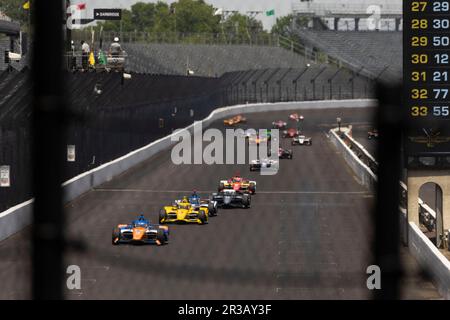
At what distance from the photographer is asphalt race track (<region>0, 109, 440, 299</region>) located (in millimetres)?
6105

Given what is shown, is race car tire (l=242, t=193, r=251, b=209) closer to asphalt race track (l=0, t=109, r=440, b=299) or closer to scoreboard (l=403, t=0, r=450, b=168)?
asphalt race track (l=0, t=109, r=440, b=299)

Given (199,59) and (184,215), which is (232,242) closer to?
(184,215)

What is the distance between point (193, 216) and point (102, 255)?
2703 centimetres

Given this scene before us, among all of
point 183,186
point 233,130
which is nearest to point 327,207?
point 183,186

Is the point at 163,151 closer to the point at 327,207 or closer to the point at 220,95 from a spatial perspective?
the point at 327,207

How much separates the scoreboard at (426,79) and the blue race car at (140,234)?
1065 centimetres

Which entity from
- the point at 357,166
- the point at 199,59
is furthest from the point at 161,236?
the point at 199,59

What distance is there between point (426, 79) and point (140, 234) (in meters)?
15.8

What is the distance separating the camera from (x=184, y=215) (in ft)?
104

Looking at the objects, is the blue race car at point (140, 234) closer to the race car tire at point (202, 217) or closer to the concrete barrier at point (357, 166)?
the race car tire at point (202, 217)

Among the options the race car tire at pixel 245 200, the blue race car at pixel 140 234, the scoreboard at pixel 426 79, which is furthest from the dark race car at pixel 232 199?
the scoreboard at pixel 426 79

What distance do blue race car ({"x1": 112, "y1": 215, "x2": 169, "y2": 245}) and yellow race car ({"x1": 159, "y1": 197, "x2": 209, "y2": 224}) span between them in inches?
174
